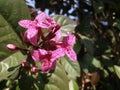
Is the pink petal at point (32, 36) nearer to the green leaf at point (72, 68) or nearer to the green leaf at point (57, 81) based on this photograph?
the green leaf at point (57, 81)

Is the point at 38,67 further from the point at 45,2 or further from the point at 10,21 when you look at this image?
the point at 45,2

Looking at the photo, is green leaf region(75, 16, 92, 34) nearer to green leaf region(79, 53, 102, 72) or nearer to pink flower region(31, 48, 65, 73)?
green leaf region(79, 53, 102, 72)

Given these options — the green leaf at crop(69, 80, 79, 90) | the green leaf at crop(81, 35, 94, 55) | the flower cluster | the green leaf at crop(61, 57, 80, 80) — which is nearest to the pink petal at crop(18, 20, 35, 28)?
the flower cluster

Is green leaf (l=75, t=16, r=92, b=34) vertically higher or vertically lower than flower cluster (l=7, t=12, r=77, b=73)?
lower

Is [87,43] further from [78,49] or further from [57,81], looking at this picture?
[57,81]

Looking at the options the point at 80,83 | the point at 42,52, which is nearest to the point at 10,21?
the point at 42,52

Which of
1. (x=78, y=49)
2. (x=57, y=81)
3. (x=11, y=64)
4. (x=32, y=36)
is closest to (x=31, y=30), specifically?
(x=32, y=36)
